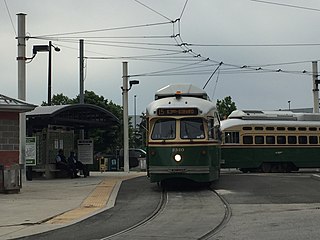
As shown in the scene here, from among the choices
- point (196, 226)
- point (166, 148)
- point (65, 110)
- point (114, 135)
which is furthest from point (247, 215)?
point (114, 135)

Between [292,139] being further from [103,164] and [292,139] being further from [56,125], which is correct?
[103,164]

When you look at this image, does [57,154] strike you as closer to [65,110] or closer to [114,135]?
[65,110]

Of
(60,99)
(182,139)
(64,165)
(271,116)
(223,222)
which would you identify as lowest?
(223,222)

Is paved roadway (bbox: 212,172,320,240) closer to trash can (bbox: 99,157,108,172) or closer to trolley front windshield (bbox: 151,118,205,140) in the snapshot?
trolley front windshield (bbox: 151,118,205,140)

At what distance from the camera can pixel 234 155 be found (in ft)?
102

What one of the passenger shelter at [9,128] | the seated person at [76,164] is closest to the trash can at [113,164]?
the seated person at [76,164]

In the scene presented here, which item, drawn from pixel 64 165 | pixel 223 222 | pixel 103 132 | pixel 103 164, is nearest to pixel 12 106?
pixel 64 165

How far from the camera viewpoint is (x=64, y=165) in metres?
29.0

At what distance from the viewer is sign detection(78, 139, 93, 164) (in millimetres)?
31109

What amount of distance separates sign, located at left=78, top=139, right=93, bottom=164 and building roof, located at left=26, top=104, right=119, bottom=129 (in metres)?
1.00

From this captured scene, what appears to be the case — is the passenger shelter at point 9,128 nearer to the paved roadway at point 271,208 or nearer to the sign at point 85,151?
the paved roadway at point 271,208

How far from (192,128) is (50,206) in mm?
5878

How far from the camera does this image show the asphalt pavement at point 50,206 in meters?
12.6

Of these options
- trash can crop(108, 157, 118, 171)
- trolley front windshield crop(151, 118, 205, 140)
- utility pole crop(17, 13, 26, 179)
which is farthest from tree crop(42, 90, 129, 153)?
trolley front windshield crop(151, 118, 205, 140)
